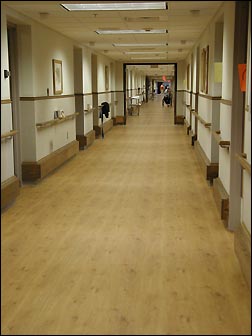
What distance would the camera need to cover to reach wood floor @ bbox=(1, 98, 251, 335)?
325cm

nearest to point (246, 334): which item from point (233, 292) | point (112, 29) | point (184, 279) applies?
point (233, 292)

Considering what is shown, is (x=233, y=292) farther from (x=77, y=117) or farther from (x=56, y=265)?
(x=77, y=117)

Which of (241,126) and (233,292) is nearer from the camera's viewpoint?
(233,292)

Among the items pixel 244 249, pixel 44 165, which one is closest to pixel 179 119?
pixel 44 165

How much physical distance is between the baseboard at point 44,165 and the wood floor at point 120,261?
18 cm

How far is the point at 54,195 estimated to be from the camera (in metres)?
6.96

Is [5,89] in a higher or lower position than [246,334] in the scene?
higher

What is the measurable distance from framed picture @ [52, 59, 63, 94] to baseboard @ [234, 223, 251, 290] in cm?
552

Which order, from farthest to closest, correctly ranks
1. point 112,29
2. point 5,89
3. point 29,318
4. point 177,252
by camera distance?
point 112,29 < point 5,89 < point 177,252 < point 29,318

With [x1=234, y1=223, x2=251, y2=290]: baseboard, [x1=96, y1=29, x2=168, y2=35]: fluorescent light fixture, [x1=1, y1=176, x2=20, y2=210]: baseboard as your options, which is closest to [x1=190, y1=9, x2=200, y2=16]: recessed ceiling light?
[x1=96, y1=29, x2=168, y2=35]: fluorescent light fixture

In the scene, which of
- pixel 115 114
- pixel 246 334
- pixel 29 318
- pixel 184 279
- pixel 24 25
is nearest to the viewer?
pixel 246 334

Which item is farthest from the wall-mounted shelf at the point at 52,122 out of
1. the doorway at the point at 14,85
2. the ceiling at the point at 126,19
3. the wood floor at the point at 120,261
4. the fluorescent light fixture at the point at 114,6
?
the fluorescent light fixture at the point at 114,6

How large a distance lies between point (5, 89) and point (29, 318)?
382cm

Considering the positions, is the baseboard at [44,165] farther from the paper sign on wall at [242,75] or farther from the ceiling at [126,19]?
the paper sign on wall at [242,75]
